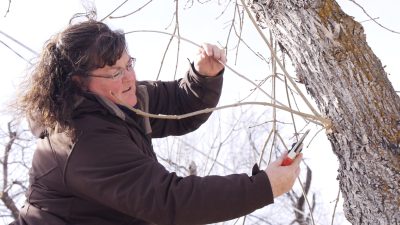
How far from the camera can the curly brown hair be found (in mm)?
2244

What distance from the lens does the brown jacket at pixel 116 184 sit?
1.92m

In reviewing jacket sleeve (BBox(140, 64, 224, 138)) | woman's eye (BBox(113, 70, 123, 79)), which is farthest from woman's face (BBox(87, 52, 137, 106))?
jacket sleeve (BBox(140, 64, 224, 138))

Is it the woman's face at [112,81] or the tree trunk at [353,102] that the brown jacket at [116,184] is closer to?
the woman's face at [112,81]

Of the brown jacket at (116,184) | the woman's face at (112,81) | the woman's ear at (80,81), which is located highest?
the woman's face at (112,81)

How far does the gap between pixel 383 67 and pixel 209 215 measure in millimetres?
662

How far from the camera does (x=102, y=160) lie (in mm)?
2021

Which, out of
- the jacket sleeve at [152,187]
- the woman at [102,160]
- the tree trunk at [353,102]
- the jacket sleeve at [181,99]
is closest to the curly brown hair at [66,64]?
the woman at [102,160]

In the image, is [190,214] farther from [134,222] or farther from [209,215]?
[134,222]

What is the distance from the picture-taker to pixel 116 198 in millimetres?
1978

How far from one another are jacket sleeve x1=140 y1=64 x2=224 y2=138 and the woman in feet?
0.59

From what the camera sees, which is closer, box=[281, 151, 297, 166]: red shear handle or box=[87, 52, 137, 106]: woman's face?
box=[281, 151, 297, 166]: red shear handle

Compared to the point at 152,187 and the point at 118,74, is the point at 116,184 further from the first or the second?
the point at 118,74

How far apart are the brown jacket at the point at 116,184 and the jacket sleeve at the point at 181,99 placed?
38cm

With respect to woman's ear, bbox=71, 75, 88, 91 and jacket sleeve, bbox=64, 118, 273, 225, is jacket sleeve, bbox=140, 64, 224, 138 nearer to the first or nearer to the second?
woman's ear, bbox=71, 75, 88, 91
